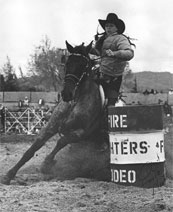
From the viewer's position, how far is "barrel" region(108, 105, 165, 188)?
5.72 meters

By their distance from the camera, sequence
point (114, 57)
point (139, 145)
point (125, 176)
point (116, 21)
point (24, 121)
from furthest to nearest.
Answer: point (24, 121) → point (116, 21) → point (114, 57) → point (125, 176) → point (139, 145)

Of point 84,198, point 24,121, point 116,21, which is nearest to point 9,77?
point 24,121

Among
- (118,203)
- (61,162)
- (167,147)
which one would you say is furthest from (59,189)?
(167,147)

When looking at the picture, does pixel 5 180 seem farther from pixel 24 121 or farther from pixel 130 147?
pixel 24 121

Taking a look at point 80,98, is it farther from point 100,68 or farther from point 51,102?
point 51,102

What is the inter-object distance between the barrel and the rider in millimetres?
1285

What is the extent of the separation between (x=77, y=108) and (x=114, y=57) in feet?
2.97

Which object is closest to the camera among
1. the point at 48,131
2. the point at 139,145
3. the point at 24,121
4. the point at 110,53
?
the point at 139,145

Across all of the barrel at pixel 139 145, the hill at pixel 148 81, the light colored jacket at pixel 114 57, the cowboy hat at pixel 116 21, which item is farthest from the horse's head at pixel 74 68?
the hill at pixel 148 81

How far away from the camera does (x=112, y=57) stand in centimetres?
689

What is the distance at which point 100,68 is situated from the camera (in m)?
7.20

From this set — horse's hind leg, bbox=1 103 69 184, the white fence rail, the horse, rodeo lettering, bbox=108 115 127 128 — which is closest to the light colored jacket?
the horse

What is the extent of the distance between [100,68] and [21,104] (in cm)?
1406

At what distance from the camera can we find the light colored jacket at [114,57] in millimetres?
6828
